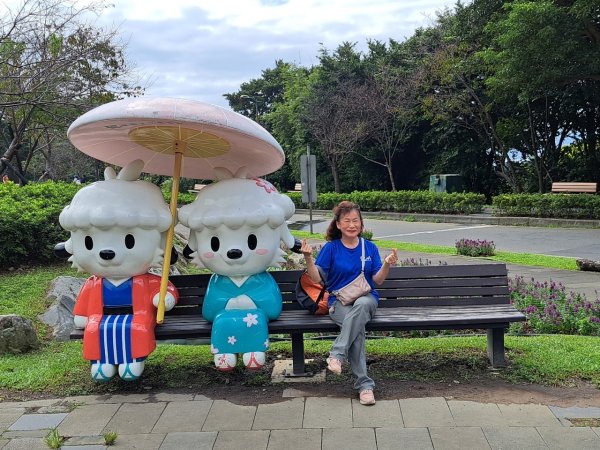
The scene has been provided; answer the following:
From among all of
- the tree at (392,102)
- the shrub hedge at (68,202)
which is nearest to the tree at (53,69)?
the shrub hedge at (68,202)

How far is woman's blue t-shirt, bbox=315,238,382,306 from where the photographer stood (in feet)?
13.6

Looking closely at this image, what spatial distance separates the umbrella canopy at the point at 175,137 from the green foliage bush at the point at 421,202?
681 inches

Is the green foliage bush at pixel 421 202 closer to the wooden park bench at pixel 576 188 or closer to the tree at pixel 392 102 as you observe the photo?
the wooden park bench at pixel 576 188

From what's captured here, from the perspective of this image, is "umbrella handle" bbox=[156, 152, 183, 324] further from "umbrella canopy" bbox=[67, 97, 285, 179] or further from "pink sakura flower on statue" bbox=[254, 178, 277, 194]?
"pink sakura flower on statue" bbox=[254, 178, 277, 194]

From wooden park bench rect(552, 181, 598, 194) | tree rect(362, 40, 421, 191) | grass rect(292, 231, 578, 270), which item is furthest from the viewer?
tree rect(362, 40, 421, 191)

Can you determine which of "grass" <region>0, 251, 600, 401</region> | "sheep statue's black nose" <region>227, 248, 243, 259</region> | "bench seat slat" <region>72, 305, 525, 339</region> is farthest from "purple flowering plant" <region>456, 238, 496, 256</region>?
"sheep statue's black nose" <region>227, 248, 243, 259</region>

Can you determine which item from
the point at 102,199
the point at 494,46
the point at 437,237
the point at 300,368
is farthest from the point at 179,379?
the point at 494,46

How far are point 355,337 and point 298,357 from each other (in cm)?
60

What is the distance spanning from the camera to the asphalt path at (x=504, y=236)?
12.6 metres

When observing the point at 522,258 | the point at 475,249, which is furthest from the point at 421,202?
the point at 522,258

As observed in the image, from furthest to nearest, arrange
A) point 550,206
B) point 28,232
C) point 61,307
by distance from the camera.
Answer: point 550,206 → point 28,232 → point 61,307

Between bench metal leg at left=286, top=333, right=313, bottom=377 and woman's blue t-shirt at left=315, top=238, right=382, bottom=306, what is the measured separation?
39 cm

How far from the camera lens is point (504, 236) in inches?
607

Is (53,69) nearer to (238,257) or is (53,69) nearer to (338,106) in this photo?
(238,257)
